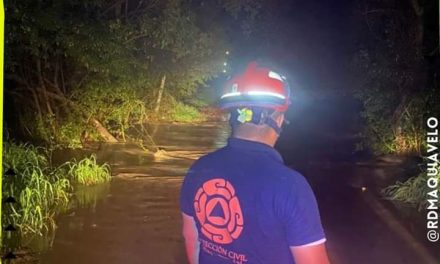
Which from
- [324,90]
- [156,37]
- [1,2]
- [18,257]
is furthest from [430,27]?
[324,90]

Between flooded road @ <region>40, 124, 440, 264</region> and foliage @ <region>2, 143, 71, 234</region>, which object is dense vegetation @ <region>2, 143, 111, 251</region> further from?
flooded road @ <region>40, 124, 440, 264</region>

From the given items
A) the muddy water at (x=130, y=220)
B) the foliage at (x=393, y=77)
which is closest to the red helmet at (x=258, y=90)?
the muddy water at (x=130, y=220)

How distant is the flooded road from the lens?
5.30 metres

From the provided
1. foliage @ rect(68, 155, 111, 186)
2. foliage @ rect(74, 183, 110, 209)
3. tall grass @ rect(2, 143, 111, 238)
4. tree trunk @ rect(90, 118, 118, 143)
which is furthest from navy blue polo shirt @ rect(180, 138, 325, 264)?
tree trunk @ rect(90, 118, 118, 143)

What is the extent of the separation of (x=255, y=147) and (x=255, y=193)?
15 centimetres

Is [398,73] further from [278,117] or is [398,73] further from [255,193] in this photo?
[255,193]

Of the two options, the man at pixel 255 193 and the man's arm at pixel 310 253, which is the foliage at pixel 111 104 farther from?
the man's arm at pixel 310 253

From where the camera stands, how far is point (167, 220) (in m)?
6.47

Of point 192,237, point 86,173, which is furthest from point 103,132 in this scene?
point 192,237

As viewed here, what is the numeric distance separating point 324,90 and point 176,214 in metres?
20.9

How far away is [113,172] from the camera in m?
9.22

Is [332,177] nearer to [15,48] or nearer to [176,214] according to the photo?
[176,214]

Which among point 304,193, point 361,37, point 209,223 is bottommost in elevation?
point 209,223

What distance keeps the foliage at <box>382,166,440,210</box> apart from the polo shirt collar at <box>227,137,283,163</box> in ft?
17.1
